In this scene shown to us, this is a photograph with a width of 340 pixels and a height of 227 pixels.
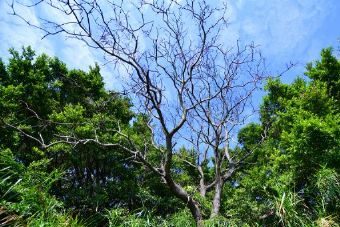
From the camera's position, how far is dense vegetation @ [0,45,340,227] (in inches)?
314

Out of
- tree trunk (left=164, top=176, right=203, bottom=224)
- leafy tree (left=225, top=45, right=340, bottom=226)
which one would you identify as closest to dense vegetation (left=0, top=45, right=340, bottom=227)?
leafy tree (left=225, top=45, right=340, bottom=226)

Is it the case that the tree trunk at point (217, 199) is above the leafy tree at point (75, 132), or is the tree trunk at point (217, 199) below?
below

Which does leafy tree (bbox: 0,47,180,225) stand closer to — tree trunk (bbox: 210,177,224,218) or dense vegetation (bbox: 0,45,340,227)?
dense vegetation (bbox: 0,45,340,227)

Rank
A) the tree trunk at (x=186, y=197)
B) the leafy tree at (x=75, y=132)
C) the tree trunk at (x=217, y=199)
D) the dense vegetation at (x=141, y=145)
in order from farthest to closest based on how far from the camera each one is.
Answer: the leafy tree at (x=75, y=132) → the tree trunk at (x=217, y=199) → the tree trunk at (x=186, y=197) → the dense vegetation at (x=141, y=145)

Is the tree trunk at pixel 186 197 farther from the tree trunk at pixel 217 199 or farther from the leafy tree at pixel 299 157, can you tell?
the leafy tree at pixel 299 157

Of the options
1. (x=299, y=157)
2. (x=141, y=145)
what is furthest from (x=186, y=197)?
(x=141, y=145)

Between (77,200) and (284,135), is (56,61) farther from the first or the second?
(284,135)

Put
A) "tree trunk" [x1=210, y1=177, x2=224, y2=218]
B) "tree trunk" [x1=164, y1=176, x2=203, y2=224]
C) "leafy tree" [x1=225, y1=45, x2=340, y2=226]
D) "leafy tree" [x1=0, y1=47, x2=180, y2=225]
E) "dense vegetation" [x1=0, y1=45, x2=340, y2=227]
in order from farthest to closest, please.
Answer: "leafy tree" [x1=0, y1=47, x2=180, y2=225] < "tree trunk" [x1=210, y1=177, x2=224, y2=218] < "tree trunk" [x1=164, y1=176, x2=203, y2=224] < "dense vegetation" [x1=0, y1=45, x2=340, y2=227] < "leafy tree" [x1=225, y1=45, x2=340, y2=226]

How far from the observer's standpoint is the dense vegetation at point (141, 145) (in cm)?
797

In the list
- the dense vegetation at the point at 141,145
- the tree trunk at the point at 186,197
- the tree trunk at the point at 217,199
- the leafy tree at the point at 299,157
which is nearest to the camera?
the leafy tree at the point at 299,157

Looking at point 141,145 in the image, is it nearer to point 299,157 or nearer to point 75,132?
point 75,132

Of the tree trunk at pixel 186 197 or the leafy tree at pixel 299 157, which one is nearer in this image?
the leafy tree at pixel 299 157

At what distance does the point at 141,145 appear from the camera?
13906mm

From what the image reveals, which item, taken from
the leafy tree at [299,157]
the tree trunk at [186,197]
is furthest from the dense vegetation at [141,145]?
the tree trunk at [186,197]
